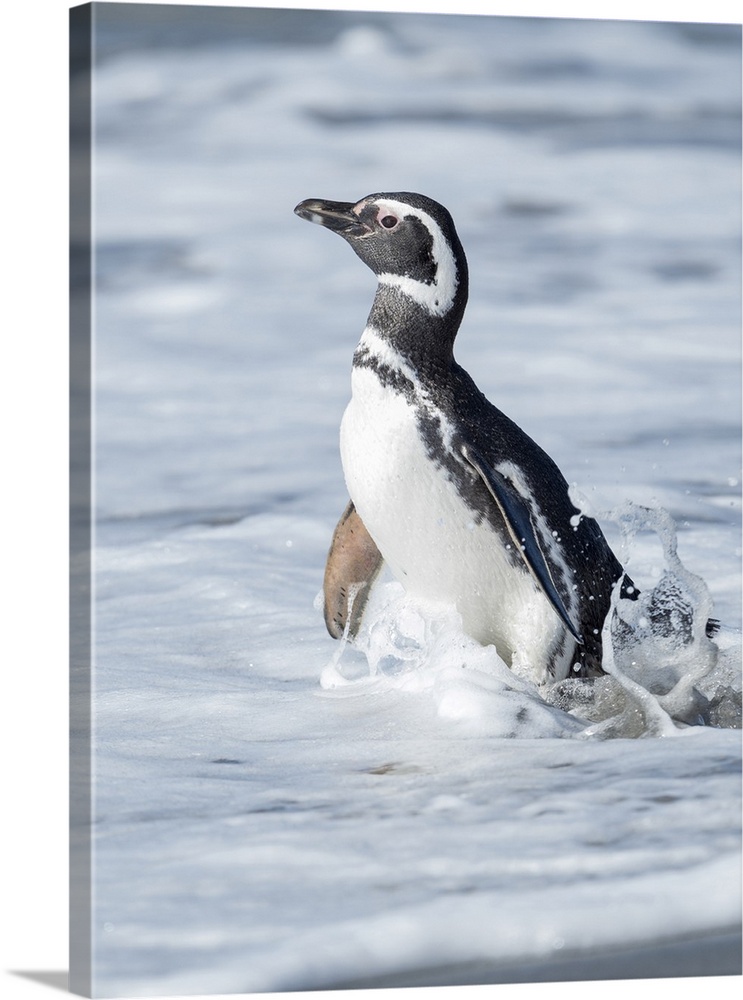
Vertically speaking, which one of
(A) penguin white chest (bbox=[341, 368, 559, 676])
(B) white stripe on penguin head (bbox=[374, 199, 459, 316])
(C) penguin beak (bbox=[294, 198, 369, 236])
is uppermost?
(C) penguin beak (bbox=[294, 198, 369, 236])

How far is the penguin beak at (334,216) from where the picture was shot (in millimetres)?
4316

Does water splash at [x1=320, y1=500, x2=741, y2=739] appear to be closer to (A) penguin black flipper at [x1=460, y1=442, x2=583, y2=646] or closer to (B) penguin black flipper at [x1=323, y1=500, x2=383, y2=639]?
(B) penguin black flipper at [x1=323, y1=500, x2=383, y2=639]

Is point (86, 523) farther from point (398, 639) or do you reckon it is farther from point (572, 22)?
point (572, 22)

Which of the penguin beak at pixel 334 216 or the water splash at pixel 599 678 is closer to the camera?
the water splash at pixel 599 678

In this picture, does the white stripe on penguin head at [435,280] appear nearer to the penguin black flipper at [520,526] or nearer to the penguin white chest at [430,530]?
the penguin white chest at [430,530]

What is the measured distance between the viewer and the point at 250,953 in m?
3.67

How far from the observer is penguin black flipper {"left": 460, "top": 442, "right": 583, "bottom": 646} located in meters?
4.19

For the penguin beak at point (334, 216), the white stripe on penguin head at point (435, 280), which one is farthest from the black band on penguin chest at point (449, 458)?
the penguin beak at point (334, 216)

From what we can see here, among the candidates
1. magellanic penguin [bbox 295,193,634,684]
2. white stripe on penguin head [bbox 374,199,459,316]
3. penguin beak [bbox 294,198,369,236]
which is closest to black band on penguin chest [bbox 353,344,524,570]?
magellanic penguin [bbox 295,193,634,684]

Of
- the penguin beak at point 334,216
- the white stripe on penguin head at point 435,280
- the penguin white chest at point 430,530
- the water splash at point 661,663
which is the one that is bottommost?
the water splash at point 661,663

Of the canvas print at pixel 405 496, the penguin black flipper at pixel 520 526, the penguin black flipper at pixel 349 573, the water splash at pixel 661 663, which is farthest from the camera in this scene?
the penguin black flipper at pixel 349 573

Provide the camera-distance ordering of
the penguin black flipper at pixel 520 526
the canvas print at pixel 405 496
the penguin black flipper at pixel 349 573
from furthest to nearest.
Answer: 1. the penguin black flipper at pixel 349 573
2. the penguin black flipper at pixel 520 526
3. the canvas print at pixel 405 496

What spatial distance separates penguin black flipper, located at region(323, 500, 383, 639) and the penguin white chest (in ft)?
0.93

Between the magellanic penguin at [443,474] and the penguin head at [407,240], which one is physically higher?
the penguin head at [407,240]
